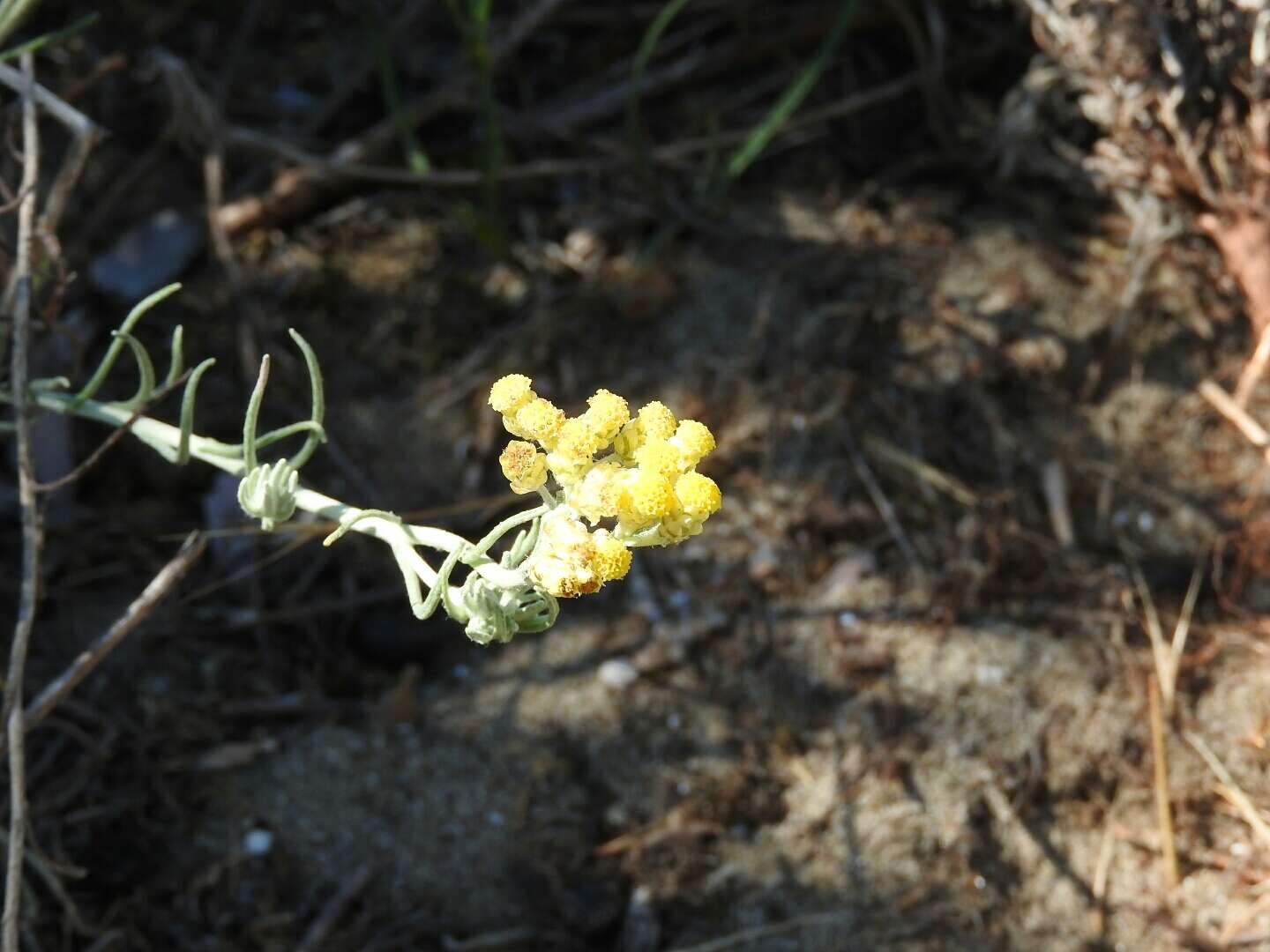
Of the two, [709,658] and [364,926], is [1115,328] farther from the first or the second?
[364,926]

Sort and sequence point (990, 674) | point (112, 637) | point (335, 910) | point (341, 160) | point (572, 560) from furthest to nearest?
1. point (341, 160)
2. point (990, 674)
3. point (335, 910)
4. point (112, 637)
5. point (572, 560)

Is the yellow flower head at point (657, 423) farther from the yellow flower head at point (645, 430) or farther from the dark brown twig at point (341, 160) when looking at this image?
the dark brown twig at point (341, 160)

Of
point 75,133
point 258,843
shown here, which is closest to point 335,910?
point 258,843

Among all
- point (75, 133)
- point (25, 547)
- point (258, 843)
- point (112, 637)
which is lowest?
point (258, 843)

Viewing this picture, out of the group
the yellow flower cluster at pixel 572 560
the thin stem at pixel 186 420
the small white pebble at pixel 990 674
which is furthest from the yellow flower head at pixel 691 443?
the small white pebble at pixel 990 674

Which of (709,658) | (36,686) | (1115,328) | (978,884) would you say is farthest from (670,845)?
(1115,328)

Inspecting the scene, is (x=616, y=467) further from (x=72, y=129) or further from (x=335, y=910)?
(x=72, y=129)
